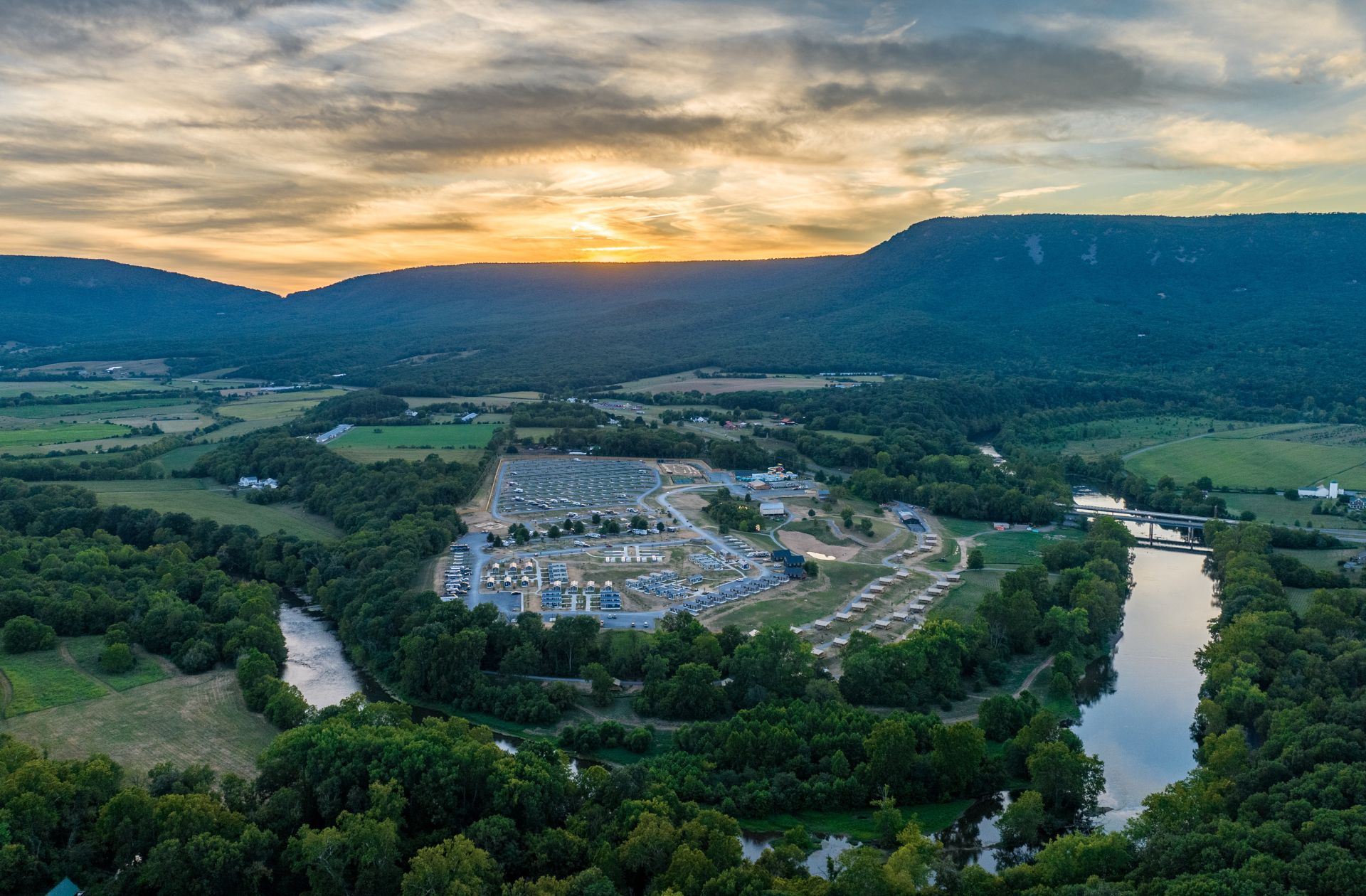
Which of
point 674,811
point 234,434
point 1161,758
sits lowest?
point 1161,758

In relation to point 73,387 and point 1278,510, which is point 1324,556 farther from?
point 73,387

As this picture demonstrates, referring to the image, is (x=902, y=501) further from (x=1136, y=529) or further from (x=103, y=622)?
(x=103, y=622)

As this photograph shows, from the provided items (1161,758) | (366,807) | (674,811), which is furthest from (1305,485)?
(366,807)

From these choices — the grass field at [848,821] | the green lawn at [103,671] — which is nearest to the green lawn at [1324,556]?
the grass field at [848,821]

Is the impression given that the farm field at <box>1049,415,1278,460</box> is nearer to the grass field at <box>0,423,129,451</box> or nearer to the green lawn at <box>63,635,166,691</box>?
Answer: the green lawn at <box>63,635,166,691</box>

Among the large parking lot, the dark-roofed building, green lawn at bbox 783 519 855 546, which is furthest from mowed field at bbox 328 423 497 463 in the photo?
the dark-roofed building
